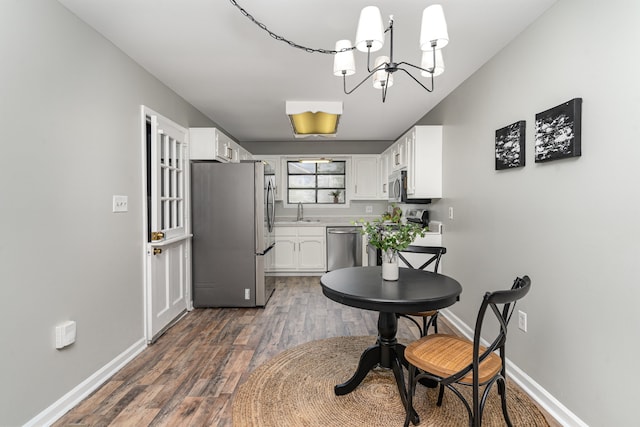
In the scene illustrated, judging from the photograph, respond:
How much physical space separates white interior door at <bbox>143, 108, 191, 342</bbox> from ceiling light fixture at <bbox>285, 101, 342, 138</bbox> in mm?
1226

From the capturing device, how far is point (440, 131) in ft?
12.2

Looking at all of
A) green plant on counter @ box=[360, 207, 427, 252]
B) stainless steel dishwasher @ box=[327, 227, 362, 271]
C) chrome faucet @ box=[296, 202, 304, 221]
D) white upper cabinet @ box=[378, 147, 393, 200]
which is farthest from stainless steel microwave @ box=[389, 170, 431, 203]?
green plant on counter @ box=[360, 207, 427, 252]

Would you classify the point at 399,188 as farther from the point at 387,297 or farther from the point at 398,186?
the point at 387,297

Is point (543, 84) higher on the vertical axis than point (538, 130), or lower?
higher

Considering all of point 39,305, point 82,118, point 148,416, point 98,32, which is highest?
point 98,32

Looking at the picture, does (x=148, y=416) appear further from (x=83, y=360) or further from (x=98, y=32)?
(x=98, y=32)

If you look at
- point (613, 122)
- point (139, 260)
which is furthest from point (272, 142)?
point (613, 122)

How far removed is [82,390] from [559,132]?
10.5 feet

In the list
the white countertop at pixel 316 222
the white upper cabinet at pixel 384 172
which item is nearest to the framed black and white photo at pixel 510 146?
the white countertop at pixel 316 222

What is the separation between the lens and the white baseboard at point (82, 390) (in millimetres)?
1815

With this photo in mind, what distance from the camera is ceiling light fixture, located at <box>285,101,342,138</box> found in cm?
375

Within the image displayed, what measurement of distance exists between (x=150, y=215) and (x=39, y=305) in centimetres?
137

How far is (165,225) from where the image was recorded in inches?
129

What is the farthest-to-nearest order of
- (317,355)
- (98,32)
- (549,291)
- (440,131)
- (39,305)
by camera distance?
(440,131), (317,355), (98,32), (549,291), (39,305)
